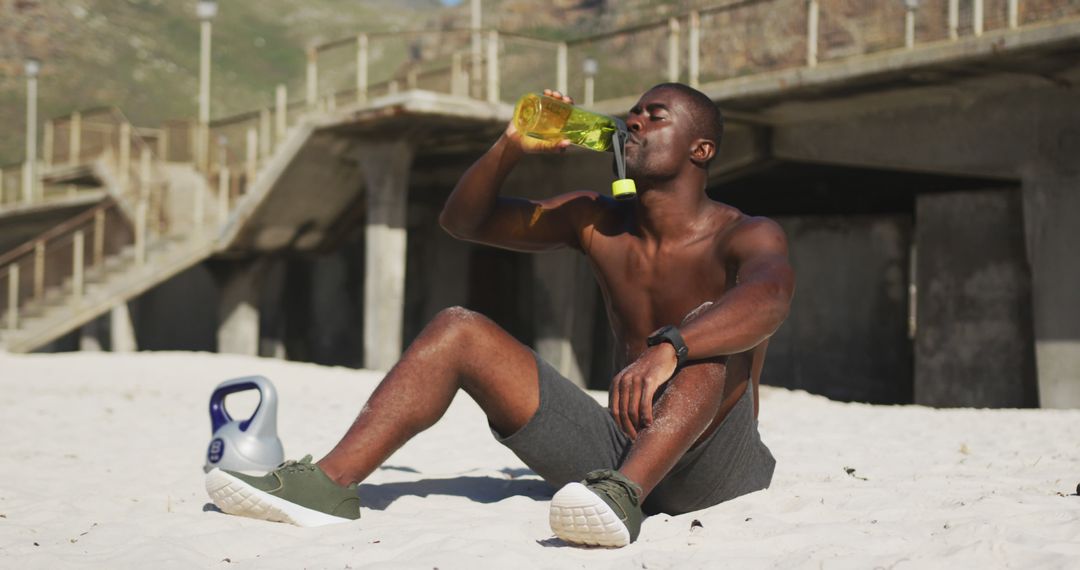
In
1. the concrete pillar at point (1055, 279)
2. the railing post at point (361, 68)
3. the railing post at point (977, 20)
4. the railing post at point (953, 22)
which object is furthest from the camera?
the railing post at point (361, 68)

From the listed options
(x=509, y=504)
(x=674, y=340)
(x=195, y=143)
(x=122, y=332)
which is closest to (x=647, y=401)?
(x=674, y=340)

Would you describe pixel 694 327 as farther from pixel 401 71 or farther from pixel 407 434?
pixel 401 71

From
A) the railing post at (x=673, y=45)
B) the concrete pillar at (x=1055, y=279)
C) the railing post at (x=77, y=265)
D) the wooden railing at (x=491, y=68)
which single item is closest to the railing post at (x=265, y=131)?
the wooden railing at (x=491, y=68)

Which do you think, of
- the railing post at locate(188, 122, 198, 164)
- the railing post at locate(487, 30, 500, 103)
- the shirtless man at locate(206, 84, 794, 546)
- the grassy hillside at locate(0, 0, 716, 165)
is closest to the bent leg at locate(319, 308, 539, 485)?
the shirtless man at locate(206, 84, 794, 546)

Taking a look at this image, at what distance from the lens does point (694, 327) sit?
3.62m

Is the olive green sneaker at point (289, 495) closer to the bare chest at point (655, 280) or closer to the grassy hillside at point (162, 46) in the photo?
the bare chest at point (655, 280)

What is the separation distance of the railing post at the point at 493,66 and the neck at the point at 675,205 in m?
10.7

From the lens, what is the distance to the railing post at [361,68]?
50.8 ft

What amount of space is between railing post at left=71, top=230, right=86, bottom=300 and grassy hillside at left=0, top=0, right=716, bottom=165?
3600 cm

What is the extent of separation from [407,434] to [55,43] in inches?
3180

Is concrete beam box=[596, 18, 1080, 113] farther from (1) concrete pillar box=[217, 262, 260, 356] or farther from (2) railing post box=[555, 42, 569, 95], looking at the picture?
(1) concrete pillar box=[217, 262, 260, 356]

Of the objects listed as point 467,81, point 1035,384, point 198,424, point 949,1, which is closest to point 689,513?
point 198,424

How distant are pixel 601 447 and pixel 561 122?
1.11 metres

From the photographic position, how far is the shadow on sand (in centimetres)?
490
